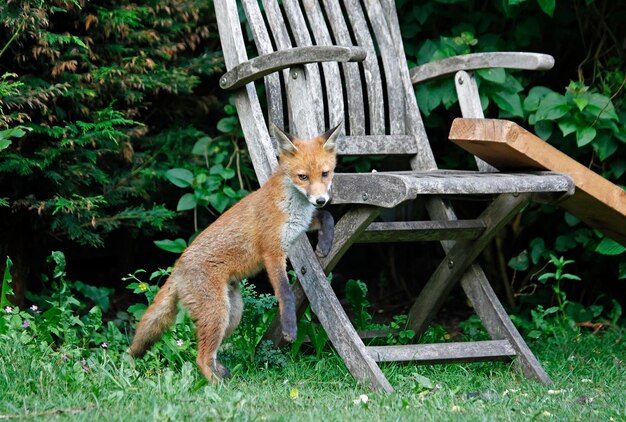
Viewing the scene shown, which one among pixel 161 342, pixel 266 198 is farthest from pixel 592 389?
pixel 161 342

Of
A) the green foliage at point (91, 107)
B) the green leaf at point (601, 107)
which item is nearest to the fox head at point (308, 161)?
the green foliage at point (91, 107)

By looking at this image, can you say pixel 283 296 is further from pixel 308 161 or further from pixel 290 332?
pixel 308 161

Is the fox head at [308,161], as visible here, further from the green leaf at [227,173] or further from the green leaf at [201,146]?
the green leaf at [201,146]

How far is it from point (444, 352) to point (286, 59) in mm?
1595

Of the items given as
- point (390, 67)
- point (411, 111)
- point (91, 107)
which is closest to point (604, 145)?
point (411, 111)

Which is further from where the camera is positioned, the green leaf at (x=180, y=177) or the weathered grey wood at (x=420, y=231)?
the green leaf at (x=180, y=177)

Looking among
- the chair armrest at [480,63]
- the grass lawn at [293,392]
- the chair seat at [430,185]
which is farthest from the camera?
the chair armrest at [480,63]

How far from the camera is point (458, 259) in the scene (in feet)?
15.4

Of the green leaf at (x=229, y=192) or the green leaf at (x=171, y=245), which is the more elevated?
the green leaf at (x=229, y=192)

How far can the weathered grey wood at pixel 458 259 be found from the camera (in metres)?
4.52

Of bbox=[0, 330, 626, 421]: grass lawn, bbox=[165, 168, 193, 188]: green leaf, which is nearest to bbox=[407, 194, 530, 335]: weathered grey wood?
bbox=[0, 330, 626, 421]: grass lawn

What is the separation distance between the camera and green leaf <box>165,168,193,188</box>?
5.38 metres

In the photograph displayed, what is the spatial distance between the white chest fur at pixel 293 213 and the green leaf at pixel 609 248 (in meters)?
2.19

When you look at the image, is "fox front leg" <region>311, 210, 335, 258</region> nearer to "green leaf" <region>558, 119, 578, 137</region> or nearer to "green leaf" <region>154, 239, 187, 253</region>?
"green leaf" <region>154, 239, 187, 253</region>
